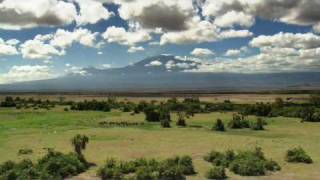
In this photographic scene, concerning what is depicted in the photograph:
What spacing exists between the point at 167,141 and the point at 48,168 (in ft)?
55.2

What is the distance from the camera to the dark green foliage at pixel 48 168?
2848cm

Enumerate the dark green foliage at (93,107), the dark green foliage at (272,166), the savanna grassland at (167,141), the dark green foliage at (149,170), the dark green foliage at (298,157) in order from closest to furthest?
the dark green foliage at (149,170)
the dark green foliage at (272,166)
the dark green foliage at (298,157)
the savanna grassland at (167,141)
the dark green foliage at (93,107)

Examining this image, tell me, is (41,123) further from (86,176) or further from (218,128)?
(86,176)

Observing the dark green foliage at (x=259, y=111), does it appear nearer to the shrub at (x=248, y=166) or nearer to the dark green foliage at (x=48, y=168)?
the shrub at (x=248, y=166)

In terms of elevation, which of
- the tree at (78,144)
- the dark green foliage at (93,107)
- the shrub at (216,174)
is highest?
the dark green foliage at (93,107)

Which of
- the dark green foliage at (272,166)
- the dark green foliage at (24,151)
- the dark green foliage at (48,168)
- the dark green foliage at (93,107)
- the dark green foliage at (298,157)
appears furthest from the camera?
the dark green foliage at (93,107)

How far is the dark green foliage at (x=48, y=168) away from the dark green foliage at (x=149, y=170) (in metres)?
1.89

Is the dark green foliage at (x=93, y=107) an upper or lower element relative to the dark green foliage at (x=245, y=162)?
upper

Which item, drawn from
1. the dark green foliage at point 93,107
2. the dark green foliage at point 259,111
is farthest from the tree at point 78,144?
the dark green foliage at point 93,107

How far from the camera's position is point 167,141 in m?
45.5

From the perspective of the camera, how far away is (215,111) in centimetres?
8981

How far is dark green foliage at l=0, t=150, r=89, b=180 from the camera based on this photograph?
1121 inches

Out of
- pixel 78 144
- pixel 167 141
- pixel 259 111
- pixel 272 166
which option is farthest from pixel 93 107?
pixel 272 166

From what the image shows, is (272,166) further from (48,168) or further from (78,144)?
(78,144)
